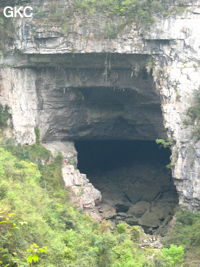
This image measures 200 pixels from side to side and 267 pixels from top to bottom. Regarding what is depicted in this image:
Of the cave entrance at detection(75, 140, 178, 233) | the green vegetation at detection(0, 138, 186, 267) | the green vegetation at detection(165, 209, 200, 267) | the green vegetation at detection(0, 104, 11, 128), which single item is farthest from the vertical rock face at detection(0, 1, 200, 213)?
the green vegetation at detection(0, 138, 186, 267)

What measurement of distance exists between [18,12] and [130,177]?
9.06m

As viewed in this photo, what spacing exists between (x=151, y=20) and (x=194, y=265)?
805 cm

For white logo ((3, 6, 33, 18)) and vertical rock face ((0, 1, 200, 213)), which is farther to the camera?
white logo ((3, 6, 33, 18))

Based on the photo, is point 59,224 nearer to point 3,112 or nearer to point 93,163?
point 3,112


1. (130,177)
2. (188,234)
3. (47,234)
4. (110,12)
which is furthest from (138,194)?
(47,234)

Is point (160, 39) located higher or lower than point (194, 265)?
higher

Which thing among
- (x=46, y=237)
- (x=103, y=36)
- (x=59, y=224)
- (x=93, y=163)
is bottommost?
(x=93, y=163)

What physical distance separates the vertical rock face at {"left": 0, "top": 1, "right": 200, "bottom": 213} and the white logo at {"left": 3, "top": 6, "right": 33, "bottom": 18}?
0.25 m

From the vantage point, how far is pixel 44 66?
18.6 meters

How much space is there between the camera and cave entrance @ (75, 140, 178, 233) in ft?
66.1

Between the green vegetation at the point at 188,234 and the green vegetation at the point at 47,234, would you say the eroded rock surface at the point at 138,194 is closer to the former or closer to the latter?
the green vegetation at the point at 188,234

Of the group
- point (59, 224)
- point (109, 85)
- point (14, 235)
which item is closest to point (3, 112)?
point (109, 85)

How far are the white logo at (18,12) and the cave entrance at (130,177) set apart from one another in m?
6.91

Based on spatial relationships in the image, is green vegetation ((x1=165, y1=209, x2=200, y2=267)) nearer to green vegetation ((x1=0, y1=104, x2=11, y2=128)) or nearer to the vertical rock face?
the vertical rock face
